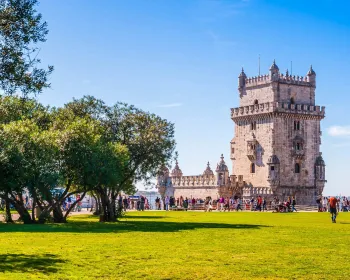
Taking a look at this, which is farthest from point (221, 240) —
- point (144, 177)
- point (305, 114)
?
point (305, 114)

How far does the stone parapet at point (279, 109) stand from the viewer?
3460 inches

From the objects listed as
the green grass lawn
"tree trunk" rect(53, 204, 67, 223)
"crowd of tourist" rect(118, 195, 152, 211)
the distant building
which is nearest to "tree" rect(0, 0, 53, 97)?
the green grass lawn

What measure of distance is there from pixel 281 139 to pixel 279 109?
399 centimetres

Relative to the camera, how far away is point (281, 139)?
290 feet

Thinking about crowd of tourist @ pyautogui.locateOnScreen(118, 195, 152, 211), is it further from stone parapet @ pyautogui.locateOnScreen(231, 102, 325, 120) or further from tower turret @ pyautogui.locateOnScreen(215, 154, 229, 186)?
stone parapet @ pyautogui.locateOnScreen(231, 102, 325, 120)

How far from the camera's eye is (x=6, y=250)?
21.6 meters

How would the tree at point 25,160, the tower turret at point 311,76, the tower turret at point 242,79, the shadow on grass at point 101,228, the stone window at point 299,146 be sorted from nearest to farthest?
the shadow on grass at point 101,228 < the tree at point 25,160 < the stone window at point 299,146 < the tower turret at point 311,76 < the tower turret at point 242,79

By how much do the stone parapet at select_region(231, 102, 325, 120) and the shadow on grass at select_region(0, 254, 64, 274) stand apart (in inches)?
2749

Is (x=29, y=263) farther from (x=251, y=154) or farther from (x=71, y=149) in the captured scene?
(x=251, y=154)

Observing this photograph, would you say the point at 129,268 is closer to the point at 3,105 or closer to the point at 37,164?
the point at 37,164

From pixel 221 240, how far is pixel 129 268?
9.11 metres

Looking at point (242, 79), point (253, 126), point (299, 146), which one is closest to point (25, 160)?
point (253, 126)

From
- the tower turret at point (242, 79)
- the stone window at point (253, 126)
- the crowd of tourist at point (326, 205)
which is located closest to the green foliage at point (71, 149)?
the crowd of tourist at point (326, 205)

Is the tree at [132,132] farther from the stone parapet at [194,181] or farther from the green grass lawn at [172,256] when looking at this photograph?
the stone parapet at [194,181]
